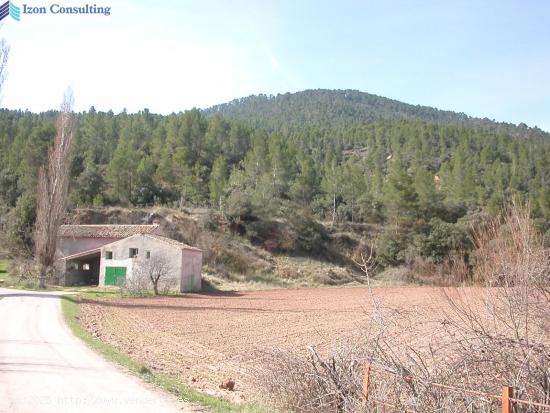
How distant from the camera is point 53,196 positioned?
36000mm

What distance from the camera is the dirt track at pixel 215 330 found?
39.9 ft

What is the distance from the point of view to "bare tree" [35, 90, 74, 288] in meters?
35.5

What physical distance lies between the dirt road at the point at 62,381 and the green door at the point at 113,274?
25769mm

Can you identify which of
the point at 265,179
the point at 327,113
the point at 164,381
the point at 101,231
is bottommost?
the point at 164,381

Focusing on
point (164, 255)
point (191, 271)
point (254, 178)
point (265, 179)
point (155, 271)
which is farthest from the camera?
point (254, 178)

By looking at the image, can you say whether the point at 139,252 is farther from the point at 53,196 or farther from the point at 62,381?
the point at 62,381

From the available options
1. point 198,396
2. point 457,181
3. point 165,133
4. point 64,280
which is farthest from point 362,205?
point 198,396

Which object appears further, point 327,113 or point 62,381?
point 327,113

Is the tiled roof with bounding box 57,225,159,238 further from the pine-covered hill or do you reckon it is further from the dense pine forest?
the pine-covered hill

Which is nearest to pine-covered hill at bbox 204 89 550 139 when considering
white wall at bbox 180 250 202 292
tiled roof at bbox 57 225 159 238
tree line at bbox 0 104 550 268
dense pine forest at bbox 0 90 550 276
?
dense pine forest at bbox 0 90 550 276

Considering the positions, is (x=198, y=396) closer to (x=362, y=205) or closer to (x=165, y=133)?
(x=362, y=205)

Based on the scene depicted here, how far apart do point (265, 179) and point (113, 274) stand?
33489 millimetres

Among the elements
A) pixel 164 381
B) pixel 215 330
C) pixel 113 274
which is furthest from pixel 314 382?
pixel 113 274

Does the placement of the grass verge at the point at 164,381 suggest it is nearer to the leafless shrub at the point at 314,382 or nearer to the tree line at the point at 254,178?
the leafless shrub at the point at 314,382
